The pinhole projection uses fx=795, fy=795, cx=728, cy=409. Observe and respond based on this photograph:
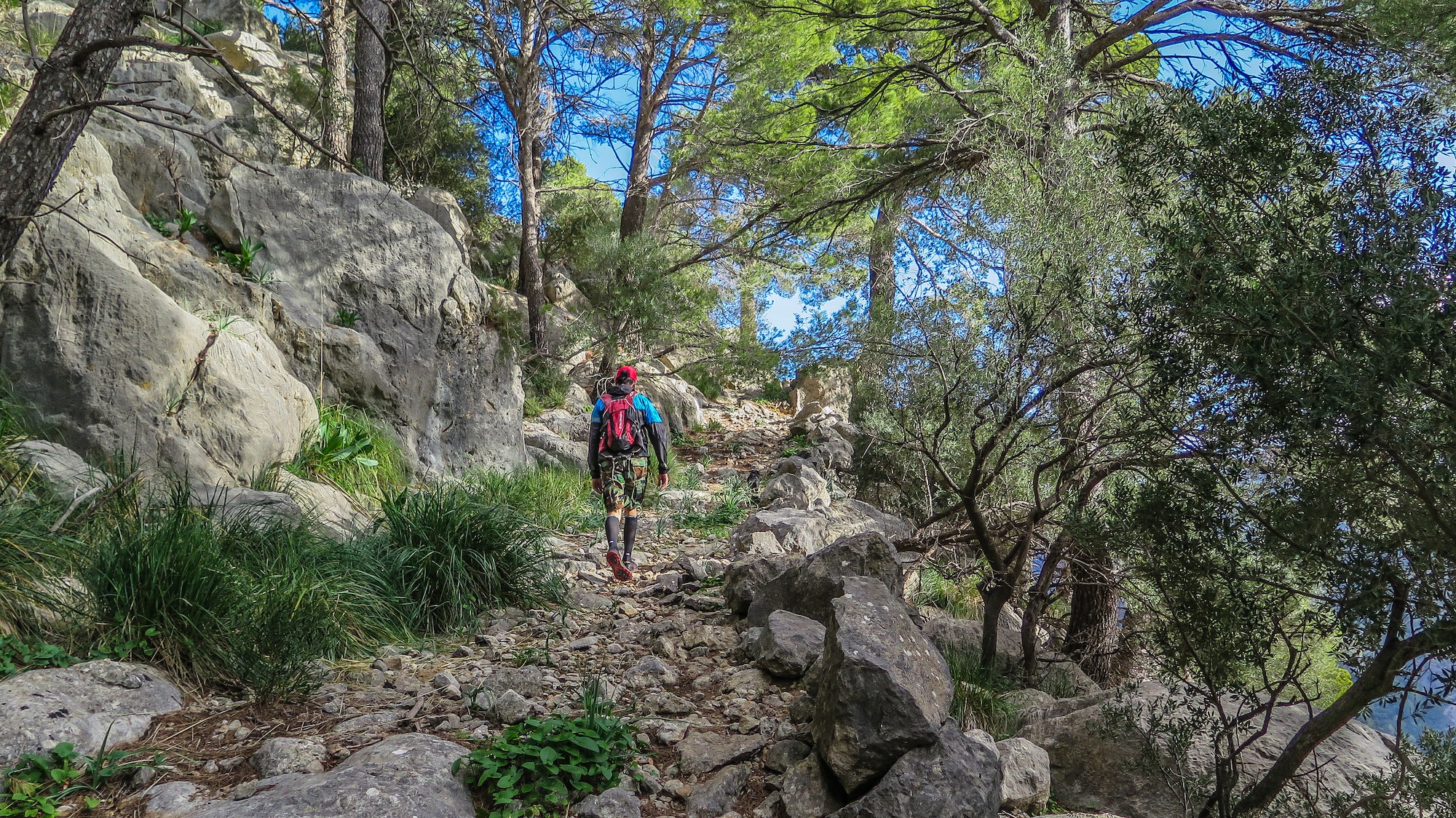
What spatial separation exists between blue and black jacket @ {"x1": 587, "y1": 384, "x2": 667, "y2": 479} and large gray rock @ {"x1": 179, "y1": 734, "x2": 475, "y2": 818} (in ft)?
13.4

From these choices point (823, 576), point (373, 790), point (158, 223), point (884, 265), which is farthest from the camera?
point (884, 265)

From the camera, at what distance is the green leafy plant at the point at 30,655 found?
3410 millimetres

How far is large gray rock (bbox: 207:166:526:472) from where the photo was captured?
26.0 ft

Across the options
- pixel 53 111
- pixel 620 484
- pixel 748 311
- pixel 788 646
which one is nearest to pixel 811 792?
pixel 788 646

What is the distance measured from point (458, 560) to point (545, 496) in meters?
3.14

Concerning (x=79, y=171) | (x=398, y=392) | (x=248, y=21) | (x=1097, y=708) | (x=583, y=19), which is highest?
(x=248, y=21)

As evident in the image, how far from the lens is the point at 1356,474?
113 inches

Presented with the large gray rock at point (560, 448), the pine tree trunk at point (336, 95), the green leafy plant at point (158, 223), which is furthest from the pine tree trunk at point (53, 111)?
the large gray rock at point (560, 448)

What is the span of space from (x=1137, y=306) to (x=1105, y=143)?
110 inches

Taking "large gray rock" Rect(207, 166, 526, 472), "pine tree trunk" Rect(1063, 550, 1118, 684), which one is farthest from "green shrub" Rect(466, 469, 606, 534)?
"pine tree trunk" Rect(1063, 550, 1118, 684)

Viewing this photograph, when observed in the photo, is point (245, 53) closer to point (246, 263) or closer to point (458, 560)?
point (246, 263)

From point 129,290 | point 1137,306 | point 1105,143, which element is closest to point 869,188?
point 1105,143

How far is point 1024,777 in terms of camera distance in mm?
3691

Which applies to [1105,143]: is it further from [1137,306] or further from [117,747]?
[117,747]
